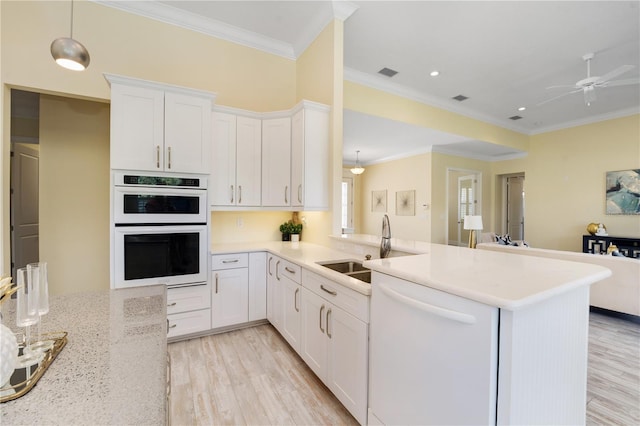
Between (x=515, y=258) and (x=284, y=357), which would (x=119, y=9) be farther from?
(x=515, y=258)

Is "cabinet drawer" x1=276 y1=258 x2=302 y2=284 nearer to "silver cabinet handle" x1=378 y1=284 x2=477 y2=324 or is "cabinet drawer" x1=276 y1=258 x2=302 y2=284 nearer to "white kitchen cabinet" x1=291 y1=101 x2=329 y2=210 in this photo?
"white kitchen cabinet" x1=291 y1=101 x2=329 y2=210

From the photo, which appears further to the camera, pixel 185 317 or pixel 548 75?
pixel 548 75

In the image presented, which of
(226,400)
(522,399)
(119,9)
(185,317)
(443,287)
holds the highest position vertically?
(119,9)

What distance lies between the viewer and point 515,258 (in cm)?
157

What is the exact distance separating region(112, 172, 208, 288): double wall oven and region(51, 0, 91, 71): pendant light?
33.1 inches

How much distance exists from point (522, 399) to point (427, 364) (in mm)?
326

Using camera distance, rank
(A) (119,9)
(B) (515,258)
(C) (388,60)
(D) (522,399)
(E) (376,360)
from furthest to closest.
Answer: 1. (C) (388,60)
2. (A) (119,9)
3. (B) (515,258)
4. (E) (376,360)
5. (D) (522,399)

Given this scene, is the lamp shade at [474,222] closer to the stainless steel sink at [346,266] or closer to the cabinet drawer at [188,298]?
the stainless steel sink at [346,266]

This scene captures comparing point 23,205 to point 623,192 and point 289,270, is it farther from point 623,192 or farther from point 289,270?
point 623,192

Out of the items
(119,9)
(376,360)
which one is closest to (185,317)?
(376,360)

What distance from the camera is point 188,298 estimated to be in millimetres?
2629

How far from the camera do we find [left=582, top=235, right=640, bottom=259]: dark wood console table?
192 inches

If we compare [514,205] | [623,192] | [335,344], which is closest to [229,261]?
[335,344]

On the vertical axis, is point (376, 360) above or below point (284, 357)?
above
